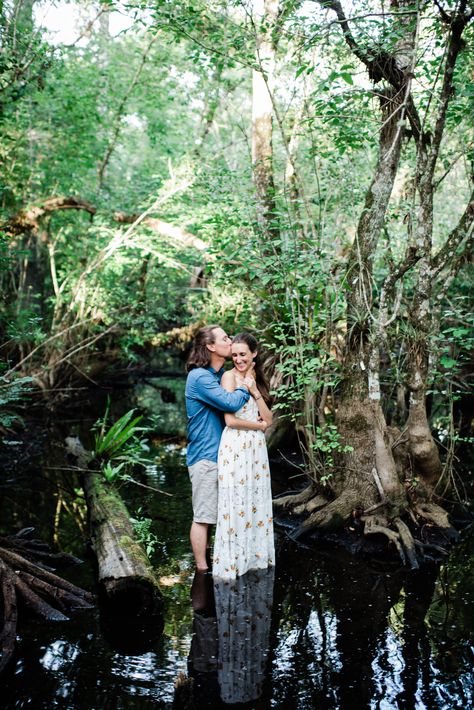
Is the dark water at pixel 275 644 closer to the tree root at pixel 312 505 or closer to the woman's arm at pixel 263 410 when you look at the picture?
the tree root at pixel 312 505

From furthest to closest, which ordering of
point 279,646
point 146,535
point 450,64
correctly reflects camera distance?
1. point 146,535
2. point 450,64
3. point 279,646

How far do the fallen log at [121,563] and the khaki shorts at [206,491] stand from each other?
1.93 feet

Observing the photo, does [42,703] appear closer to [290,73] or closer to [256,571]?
[256,571]

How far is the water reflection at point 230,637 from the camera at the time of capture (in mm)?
3887

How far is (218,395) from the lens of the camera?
17.5 feet

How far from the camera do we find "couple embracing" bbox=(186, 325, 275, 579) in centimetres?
537

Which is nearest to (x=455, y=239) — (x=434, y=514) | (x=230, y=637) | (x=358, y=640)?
(x=434, y=514)

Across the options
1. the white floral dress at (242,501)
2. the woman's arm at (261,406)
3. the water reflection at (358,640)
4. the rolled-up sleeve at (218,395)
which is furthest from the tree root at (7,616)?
the woman's arm at (261,406)

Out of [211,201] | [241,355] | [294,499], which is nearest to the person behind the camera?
[241,355]

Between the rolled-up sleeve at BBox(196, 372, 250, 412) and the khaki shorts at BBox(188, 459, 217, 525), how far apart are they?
525mm

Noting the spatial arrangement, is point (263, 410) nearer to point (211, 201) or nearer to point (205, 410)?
point (205, 410)

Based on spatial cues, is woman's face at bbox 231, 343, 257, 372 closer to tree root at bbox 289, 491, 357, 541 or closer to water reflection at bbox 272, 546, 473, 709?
water reflection at bbox 272, 546, 473, 709

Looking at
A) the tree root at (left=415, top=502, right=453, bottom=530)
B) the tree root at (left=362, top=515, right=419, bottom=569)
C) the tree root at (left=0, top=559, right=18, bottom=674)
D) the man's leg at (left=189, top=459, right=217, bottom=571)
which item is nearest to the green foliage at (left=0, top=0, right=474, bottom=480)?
the tree root at (left=362, top=515, right=419, bottom=569)

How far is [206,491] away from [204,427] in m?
0.54
